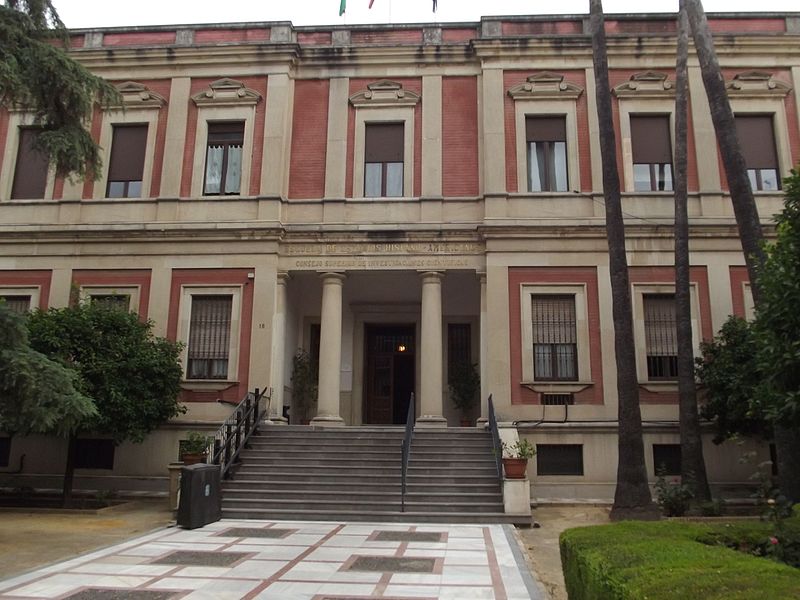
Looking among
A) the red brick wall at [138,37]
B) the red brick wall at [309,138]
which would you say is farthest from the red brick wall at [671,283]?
the red brick wall at [138,37]

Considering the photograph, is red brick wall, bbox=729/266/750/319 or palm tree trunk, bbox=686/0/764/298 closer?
palm tree trunk, bbox=686/0/764/298

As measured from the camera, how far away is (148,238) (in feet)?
52.4

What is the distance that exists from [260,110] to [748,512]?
1386cm

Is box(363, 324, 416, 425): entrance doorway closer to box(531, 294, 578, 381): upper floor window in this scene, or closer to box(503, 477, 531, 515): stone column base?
box(531, 294, 578, 381): upper floor window

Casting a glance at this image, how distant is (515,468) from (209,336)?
8068mm

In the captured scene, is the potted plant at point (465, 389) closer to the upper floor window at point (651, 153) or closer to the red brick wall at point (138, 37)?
the upper floor window at point (651, 153)

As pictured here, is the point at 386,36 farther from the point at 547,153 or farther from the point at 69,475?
the point at 69,475

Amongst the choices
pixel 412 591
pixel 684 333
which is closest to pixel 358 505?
pixel 412 591

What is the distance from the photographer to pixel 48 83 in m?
9.74

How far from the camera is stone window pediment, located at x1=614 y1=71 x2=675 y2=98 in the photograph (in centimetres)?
1600

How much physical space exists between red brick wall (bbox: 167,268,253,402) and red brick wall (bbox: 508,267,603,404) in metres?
6.10

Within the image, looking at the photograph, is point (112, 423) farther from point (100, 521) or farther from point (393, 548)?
point (393, 548)

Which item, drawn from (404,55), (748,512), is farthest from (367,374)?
(748,512)

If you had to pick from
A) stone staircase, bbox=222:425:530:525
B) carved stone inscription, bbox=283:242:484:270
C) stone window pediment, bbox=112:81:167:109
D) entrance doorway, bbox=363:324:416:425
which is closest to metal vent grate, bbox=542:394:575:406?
stone staircase, bbox=222:425:530:525
